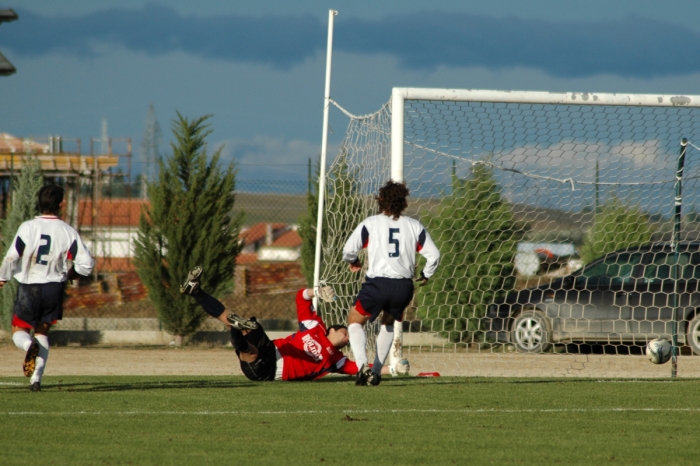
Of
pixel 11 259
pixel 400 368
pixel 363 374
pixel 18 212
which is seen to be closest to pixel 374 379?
pixel 363 374

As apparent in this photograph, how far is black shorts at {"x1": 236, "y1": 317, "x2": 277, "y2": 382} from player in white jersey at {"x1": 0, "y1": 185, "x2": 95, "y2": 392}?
1.72m

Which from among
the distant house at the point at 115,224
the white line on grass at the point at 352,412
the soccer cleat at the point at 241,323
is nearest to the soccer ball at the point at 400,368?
the soccer cleat at the point at 241,323

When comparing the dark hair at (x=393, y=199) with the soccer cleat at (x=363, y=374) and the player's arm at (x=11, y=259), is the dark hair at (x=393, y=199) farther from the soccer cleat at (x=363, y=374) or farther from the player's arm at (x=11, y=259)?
the player's arm at (x=11, y=259)

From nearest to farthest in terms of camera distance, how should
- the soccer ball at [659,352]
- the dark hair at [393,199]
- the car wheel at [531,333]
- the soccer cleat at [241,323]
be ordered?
the soccer cleat at [241,323], the dark hair at [393,199], the soccer ball at [659,352], the car wheel at [531,333]

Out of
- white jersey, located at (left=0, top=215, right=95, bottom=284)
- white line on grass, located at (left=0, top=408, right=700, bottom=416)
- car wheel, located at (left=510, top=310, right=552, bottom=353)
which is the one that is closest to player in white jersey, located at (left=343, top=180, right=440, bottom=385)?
white line on grass, located at (left=0, top=408, right=700, bottom=416)

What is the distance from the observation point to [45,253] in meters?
7.53

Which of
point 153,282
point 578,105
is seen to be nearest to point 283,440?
point 578,105

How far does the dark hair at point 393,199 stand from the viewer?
8.20 metres

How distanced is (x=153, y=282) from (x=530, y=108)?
713cm

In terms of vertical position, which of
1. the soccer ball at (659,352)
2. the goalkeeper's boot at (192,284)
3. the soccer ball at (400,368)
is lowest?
the soccer ball at (400,368)

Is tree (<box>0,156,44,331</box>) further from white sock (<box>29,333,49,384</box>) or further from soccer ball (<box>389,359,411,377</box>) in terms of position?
soccer ball (<box>389,359,411,377</box>)

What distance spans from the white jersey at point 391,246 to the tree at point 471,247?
416 cm

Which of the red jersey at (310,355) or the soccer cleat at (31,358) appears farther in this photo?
the red jersey at (310,355)

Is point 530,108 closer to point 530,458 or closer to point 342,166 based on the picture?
point 342,166
